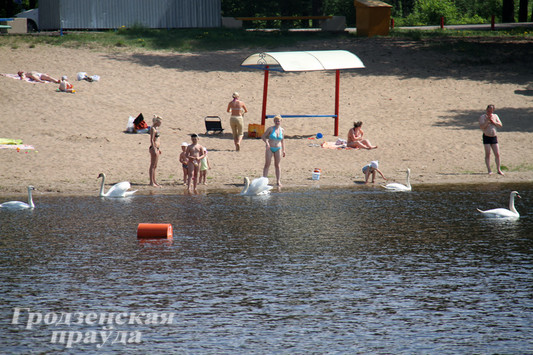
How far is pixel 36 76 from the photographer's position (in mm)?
31859

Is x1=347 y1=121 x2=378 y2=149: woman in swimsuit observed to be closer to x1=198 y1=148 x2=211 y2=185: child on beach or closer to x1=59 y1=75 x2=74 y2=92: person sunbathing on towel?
x1=198 y1=148 x2=211 y2=185: child on beach

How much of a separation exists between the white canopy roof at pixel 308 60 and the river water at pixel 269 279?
28.0 ft

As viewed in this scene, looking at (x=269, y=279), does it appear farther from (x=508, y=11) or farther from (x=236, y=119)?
(x=508, y=11)

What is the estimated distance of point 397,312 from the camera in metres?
10.7

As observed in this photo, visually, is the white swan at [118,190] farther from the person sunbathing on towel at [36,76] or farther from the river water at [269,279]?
the person sunbathing on towel at [36,76]

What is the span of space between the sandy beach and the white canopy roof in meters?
2.83

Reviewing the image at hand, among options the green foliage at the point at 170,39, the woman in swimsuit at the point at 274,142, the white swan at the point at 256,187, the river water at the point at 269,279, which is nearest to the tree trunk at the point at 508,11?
the green foliage at the point at 170,39

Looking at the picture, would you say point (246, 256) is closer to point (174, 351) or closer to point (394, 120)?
point (174, 351)

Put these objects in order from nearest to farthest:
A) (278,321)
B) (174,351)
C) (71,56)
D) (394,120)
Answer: (174,351), (278,321), (394,120), (71,56)

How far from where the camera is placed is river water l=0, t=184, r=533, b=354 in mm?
9781

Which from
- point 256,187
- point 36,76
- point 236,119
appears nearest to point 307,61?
point 236,119

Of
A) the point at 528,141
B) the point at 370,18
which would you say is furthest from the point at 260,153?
the point at 370,18

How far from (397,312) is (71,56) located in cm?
2911

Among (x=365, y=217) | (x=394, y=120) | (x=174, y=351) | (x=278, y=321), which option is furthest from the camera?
(x=394, y=120)
